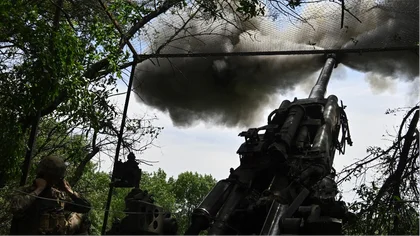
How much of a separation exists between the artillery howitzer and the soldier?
2.16 metres

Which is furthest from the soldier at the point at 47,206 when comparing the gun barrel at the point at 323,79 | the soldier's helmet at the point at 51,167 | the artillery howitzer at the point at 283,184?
the gun barrel at the point at 323,79

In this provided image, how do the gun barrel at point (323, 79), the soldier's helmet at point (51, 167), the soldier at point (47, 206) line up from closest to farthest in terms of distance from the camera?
the soldier at point (47, 206) → the soldier's helmet at point (51, 167) → the gun barrel at point (323, 79)

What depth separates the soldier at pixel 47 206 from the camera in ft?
20.1

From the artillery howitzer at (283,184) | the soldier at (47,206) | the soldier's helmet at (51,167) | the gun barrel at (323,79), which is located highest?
the gun barrel at (323,79)

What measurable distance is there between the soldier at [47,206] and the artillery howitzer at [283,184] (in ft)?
7.10

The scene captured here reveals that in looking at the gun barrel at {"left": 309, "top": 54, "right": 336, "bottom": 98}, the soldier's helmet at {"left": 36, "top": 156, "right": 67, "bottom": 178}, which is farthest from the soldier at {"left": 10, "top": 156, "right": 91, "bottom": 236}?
the gun barrel at {"left": 309, "top": 54, "right": 336, "bottom": 98}

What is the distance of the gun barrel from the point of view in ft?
39.9

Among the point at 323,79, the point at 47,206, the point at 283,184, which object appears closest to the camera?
the point at 47,206

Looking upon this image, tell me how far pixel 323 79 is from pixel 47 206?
788 cm

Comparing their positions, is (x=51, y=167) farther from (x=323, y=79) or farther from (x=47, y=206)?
(x=323, y=79)

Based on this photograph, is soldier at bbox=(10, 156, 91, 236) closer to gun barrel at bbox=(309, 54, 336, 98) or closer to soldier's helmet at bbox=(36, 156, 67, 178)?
soldier's helmet at bbox=(36, 156, 67, 178)

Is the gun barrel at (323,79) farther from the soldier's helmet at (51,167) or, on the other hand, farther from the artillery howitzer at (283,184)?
the soldier's helmet at (51,167)

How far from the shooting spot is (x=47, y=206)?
20.5 ft

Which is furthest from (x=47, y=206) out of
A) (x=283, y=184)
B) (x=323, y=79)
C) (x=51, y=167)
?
(x=323, y=79)
